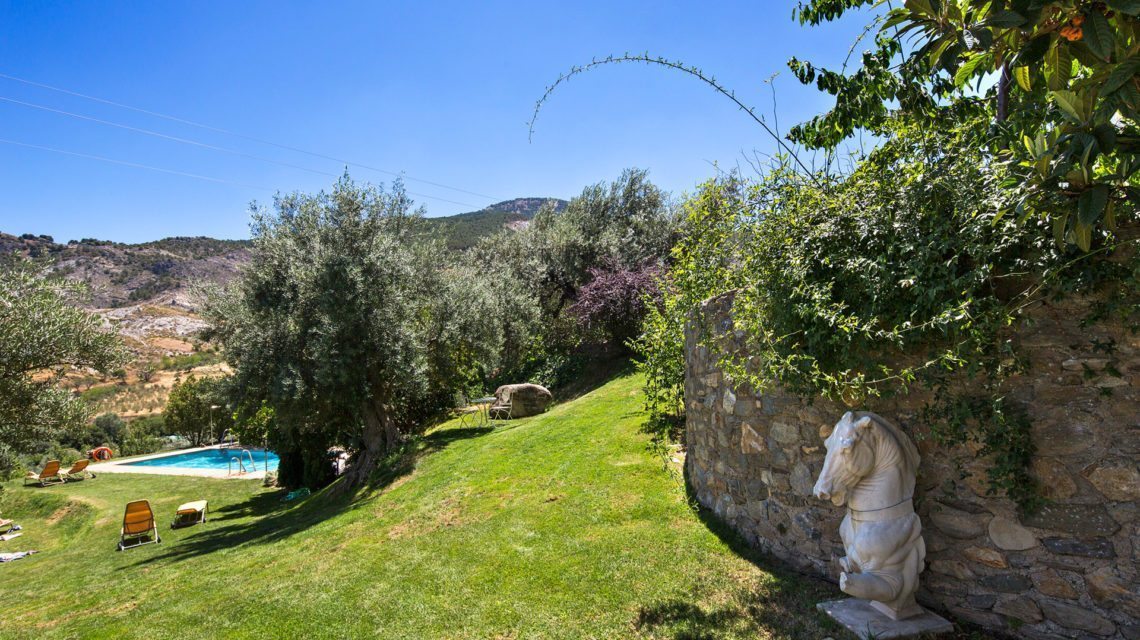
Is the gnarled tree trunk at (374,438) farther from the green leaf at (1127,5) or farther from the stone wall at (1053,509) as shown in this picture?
the green leaf at (1127,5)

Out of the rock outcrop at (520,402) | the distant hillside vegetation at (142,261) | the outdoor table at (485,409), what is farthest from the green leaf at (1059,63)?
the distant hillside vegetation at (142,261)

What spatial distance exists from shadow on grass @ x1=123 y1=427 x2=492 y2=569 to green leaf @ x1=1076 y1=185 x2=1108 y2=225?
34.0 ft

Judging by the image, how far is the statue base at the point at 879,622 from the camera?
3260 mm

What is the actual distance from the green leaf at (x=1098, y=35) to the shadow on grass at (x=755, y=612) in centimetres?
327

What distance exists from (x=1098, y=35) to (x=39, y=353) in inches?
469

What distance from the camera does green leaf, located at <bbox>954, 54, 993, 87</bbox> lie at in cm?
258

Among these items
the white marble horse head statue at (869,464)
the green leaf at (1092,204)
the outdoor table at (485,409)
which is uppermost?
the green leaf at (1092,204)

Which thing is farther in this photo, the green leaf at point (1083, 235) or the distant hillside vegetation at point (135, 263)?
the distant hillside vegetation at point (135, 263)

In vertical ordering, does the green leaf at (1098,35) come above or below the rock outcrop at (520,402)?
above

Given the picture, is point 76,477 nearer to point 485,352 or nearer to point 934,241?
point 485,352

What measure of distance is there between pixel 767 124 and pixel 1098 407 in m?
3.08

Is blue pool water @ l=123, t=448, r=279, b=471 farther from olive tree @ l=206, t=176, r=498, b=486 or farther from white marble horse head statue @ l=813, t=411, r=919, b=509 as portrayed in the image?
white marble horse head statue @ l=813, t=411, r=919, b=509

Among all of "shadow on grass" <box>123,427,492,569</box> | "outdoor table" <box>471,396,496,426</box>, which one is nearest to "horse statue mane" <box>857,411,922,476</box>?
"shadow on grass" <box>123,427,492,569</box>

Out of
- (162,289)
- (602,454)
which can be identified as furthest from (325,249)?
(162,289)
